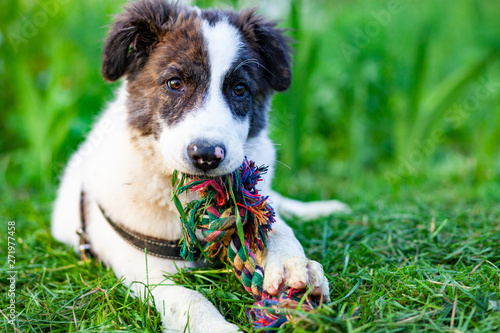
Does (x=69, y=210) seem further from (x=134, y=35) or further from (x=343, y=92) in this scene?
(x=343, y=92)

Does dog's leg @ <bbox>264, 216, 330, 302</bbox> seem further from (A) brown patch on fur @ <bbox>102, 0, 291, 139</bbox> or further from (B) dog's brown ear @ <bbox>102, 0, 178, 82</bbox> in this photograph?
(B) dog's brown ear @ <bbox>102, 0, 178, 82</bbox>

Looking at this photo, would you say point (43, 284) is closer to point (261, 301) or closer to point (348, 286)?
point (261, 301)

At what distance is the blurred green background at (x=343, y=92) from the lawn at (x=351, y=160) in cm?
2

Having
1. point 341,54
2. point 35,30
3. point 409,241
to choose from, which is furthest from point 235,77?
point 35,30

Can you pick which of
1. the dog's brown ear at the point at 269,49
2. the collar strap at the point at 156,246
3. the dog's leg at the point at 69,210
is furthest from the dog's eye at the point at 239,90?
the dog's leg at the point at 69,210

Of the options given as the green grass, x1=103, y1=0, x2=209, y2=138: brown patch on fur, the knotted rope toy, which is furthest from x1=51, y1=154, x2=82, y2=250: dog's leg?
the knotted rope toy

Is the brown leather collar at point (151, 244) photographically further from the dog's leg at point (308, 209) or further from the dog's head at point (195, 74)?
the dog's leg at point (308, 209)

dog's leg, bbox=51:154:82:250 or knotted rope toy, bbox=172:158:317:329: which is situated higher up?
knotted rope toy, bbox=172:158:317:329

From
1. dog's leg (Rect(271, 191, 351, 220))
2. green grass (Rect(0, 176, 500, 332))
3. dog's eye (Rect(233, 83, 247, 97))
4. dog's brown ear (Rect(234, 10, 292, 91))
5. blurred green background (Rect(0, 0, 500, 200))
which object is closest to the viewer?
green grass (Rect(0, 176, 500, 332))

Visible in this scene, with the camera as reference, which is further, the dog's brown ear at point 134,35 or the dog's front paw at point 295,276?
the dog's brown ear at point 134,35

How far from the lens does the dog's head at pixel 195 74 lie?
6.84 feet

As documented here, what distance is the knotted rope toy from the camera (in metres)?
1.93

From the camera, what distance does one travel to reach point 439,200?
3873 mm

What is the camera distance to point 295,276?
1829 mm
